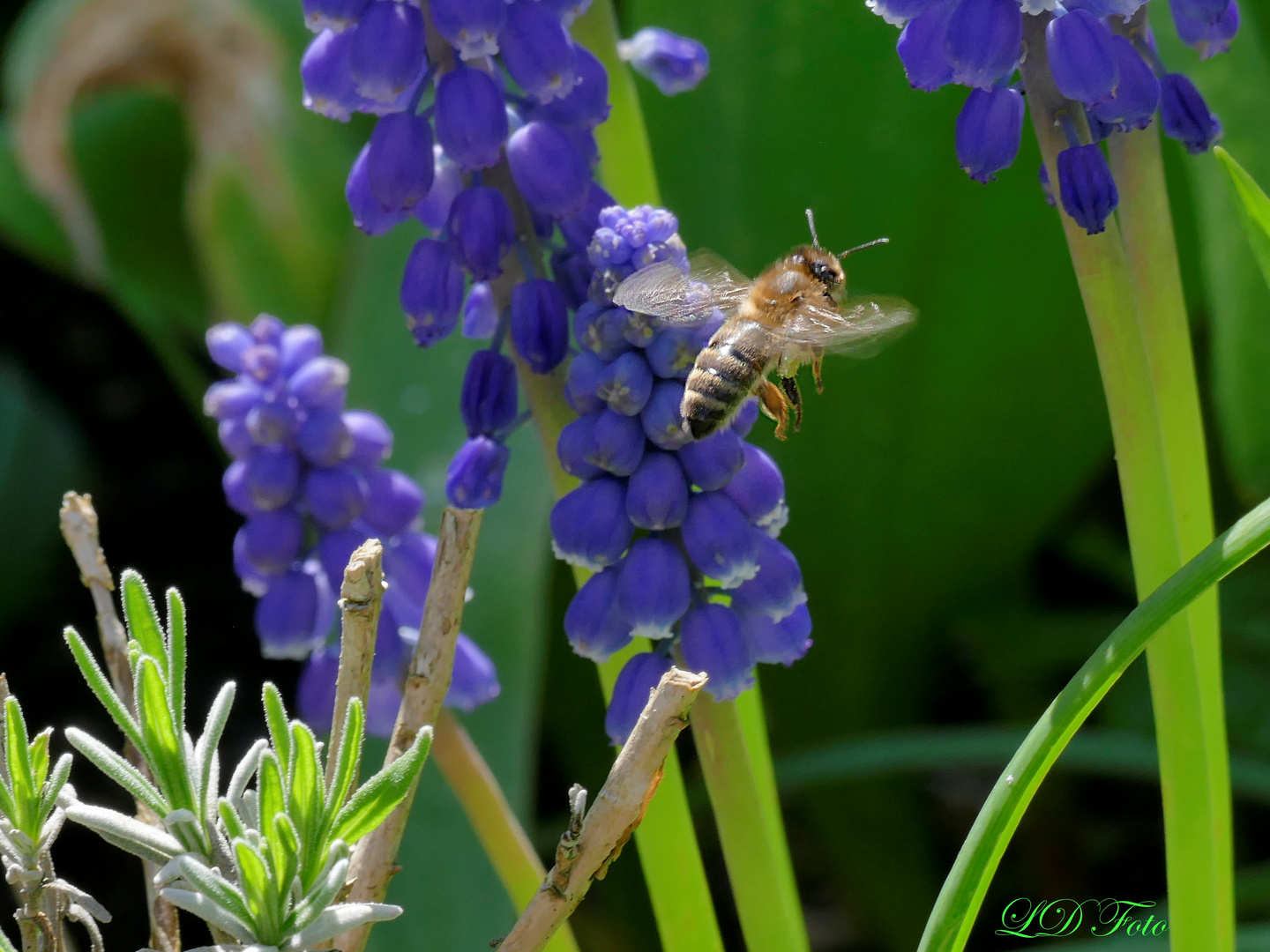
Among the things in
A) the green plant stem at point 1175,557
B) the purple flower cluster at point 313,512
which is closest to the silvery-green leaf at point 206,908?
the purple flower cluster at point 313,512

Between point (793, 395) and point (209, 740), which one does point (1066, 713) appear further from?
point (793, 395)

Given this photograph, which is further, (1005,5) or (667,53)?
(667,53)

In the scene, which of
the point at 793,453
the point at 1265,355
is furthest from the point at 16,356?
the point at 1265,355

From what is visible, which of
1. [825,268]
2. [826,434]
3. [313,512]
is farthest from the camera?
[826,434]

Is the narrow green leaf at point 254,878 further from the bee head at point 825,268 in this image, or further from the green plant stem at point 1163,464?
→ the bee head at point 825,268

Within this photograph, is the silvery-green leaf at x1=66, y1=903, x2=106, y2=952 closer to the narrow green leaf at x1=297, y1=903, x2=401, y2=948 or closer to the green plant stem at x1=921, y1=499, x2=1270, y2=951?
the narrow green leaf at x1=297, y1=903, x2=401, y2=948

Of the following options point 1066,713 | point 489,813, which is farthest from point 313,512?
point 1066,713

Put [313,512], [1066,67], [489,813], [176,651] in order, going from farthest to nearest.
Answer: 1. [313,512]
2. [489,813]
3. [1066,67]
4. [176,651]

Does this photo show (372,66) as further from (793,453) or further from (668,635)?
(793,453)
